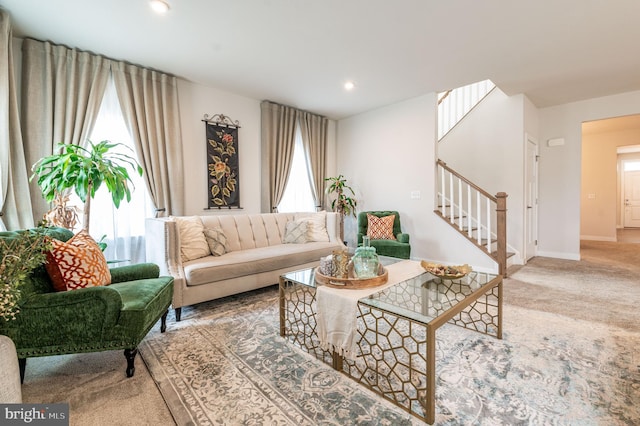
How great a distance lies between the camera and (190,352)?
1.93 meters

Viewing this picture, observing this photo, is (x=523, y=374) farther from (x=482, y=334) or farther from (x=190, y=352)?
(x=190, y=352)

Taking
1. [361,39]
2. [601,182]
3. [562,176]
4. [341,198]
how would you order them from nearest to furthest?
[361,39] → [562,176] → [341,198] → [601,182]

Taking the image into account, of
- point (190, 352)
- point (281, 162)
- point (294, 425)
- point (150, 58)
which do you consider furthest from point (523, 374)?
point (150, 58)

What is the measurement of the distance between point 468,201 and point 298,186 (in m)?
2.79

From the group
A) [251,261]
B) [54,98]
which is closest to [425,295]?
[251,261]

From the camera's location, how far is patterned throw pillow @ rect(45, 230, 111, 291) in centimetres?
168

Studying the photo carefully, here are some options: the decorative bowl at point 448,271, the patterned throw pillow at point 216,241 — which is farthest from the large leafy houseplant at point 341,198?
the decorative bowl at point 448,271

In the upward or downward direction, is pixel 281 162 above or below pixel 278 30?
below

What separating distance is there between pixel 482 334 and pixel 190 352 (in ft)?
6.93

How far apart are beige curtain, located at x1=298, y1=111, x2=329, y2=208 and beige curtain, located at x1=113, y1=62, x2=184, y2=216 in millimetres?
2172

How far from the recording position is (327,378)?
1635 millimetres

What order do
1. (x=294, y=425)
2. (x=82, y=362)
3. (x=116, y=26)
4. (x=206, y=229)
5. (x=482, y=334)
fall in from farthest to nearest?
(x=206, y=229)
(x=116, y=26)
(x=482, y=334)
(x=82, y=362)
(x=294, y=425)

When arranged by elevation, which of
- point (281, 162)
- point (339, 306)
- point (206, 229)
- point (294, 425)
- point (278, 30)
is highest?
point (278, 30)

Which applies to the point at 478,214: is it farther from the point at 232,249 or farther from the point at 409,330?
the point at 232,249
